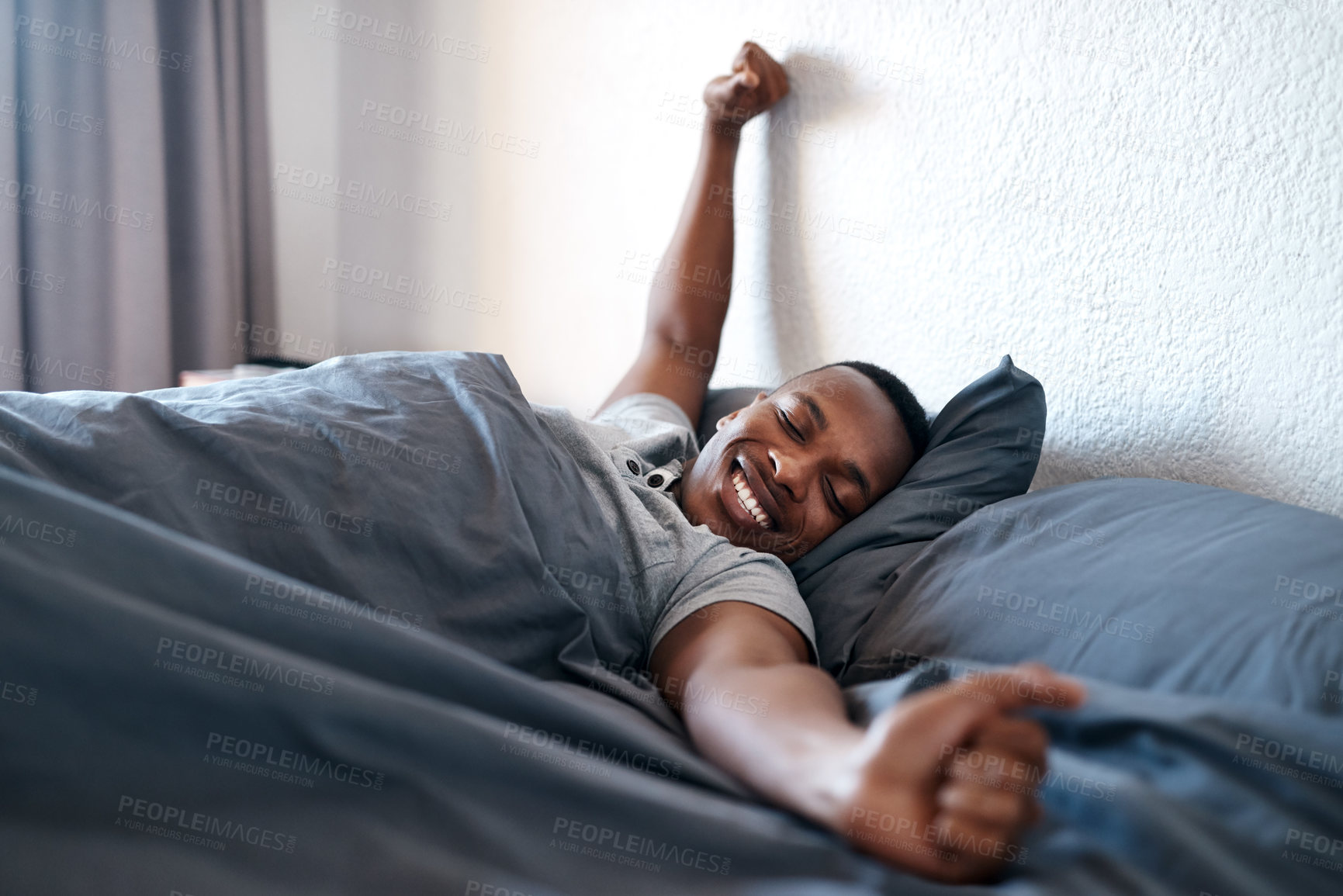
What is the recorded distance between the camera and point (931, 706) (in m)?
0.58

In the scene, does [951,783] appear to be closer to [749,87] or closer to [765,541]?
[765,541]

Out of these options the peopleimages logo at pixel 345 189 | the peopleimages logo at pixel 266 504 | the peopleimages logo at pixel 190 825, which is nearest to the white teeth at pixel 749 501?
the peopleimages logo at pixel 266 504

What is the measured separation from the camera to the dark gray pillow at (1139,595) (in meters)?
0.71

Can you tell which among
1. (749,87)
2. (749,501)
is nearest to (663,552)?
(749,501)

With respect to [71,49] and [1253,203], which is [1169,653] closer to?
[1253,203]

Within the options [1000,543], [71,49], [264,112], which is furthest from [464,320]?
[1000,543]

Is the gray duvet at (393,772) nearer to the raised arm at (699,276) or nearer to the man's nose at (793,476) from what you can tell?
the man's nose at (793,476)

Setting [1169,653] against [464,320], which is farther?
[464,320]

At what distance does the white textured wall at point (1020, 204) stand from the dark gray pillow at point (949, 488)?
0.46ft

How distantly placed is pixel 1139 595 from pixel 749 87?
1150 millimetres

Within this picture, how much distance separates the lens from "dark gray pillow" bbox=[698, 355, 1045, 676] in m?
1.09

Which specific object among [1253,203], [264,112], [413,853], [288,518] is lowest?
[413,853]

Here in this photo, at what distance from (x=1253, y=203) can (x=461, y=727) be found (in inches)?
39.7

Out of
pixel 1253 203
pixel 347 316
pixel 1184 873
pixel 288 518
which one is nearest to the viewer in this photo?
pixel 1184 873
